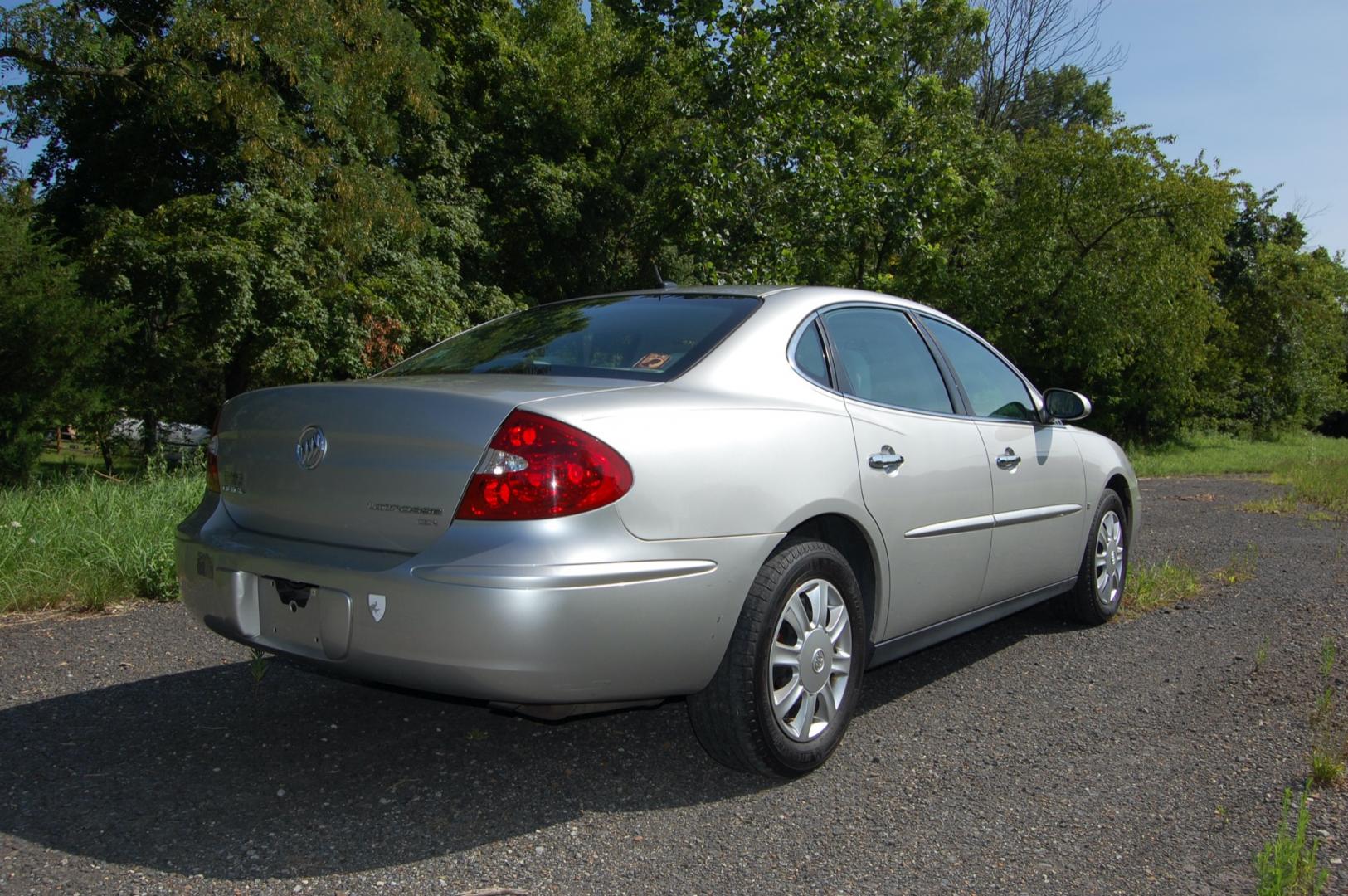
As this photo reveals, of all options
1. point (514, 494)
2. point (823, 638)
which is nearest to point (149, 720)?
point (514, 494)

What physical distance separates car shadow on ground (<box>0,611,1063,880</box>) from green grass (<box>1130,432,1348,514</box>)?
988cm

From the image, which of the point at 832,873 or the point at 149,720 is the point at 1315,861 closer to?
the point at 832,873

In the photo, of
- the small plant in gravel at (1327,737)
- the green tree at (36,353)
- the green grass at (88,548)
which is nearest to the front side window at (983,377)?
the small plant in gravel at (1327,737)

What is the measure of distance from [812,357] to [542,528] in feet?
4.47

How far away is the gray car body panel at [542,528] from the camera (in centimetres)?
272

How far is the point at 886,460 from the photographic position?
364cm

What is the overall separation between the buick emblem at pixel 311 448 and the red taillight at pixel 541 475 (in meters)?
0.55

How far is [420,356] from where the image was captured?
13.3 ft

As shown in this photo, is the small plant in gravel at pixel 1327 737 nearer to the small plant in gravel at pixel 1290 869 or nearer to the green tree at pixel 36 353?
the small plant in gravel at pixel 1290 869

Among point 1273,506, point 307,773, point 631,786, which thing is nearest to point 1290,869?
point 631,786

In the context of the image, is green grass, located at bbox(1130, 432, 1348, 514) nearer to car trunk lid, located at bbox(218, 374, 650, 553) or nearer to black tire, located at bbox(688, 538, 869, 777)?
black tire, located at bbox(688, 538, 869, 777)

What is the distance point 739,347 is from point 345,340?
16.9 m

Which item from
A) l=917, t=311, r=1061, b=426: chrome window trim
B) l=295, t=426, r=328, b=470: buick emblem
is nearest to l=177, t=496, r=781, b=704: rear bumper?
l=295, t=426, r=328, b=470: buick emblem

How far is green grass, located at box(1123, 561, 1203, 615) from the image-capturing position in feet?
19.5
